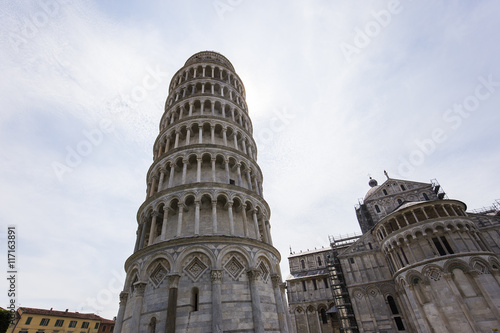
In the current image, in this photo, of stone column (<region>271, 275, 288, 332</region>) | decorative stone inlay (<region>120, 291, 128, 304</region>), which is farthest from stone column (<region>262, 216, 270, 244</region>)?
decorative stone inlay (<region>120, 291, 128, 304</region>)

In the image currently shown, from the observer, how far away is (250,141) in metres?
23.2

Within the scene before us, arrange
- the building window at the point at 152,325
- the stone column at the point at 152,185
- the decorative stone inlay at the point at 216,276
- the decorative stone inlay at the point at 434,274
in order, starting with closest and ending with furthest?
the building window at the point at 152,325, the decorative stone inlay at the point at 216,276, the stone column at the point at 152,185, the decorative stone inlay at the point at 434,274

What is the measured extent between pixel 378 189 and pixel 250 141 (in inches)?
1150

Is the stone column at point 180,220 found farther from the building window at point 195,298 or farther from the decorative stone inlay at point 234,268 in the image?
the decorative stone inlay at point 234,268

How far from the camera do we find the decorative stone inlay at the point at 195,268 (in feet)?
44.0

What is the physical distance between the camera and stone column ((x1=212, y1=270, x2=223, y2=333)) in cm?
1163

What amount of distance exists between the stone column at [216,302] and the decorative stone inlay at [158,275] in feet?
9.13

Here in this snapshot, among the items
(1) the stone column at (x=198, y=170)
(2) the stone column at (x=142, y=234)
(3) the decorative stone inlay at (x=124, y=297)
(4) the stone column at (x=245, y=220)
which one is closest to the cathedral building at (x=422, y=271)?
(4) the stone column at (x=245, y=220)

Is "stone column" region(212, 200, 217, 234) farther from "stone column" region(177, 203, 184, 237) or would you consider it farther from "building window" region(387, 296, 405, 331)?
"building window" region(387, 296, 405, 331)

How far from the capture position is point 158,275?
545 inches

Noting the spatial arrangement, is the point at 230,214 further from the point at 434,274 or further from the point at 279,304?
the point at 434,274

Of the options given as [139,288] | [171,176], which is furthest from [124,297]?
[171,176]

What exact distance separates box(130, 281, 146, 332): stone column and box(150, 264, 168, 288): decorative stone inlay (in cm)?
57

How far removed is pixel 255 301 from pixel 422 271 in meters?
22.0
